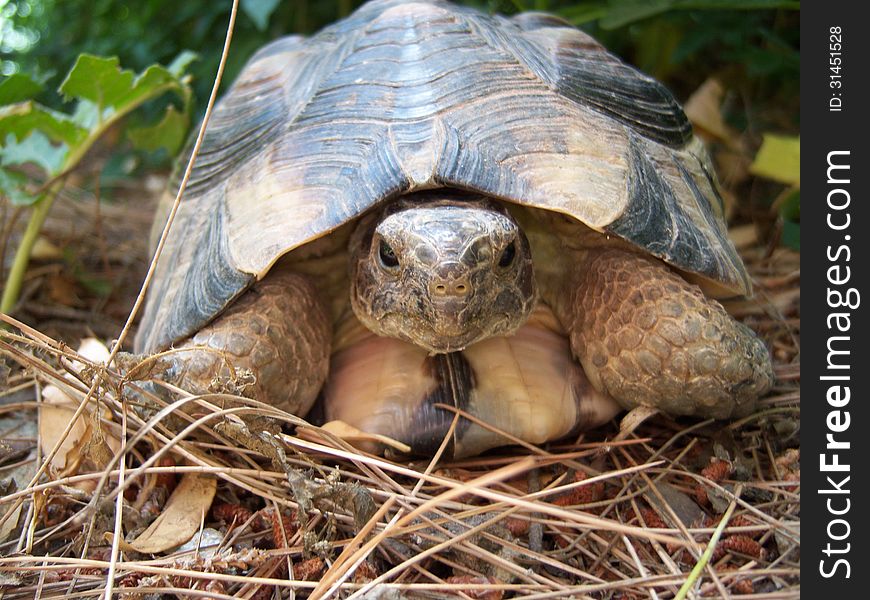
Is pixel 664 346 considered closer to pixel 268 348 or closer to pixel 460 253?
pixel 460 253

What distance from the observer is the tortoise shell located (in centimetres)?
185

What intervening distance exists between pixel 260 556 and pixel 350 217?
807 mm

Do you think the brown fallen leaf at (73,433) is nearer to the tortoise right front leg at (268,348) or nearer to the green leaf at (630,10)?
the tortoise right front leg at (268,348)

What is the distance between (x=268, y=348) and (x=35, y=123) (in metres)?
1.46

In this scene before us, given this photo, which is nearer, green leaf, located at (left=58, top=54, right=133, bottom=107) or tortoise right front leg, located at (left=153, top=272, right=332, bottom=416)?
tortoise right front leg, located at (left=153, top=272, right=332, bottom=416)

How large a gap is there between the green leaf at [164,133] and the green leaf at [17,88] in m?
0.57

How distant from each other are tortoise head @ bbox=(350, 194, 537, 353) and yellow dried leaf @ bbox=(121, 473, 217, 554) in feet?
1.95

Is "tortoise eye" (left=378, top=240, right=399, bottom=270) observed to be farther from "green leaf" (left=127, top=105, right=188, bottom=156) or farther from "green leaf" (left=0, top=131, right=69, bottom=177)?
"green leaf" (left=127, top=105, right=188, bottom=156)

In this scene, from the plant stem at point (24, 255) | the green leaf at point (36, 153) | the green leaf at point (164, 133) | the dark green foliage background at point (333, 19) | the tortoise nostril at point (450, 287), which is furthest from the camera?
the dark green foliage background at point (333, 19)

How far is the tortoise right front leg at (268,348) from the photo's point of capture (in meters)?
1.88

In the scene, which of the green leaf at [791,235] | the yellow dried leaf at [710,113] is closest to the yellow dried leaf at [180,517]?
the green leaf at [791,235]

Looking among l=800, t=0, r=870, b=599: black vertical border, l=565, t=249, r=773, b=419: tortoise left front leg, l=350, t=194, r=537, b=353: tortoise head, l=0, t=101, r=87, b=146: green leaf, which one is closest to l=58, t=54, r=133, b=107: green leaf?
l=0, t=101, r=87, b=146: green leaf

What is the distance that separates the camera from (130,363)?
1.75m

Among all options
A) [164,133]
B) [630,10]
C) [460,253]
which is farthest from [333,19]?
[460,253]
